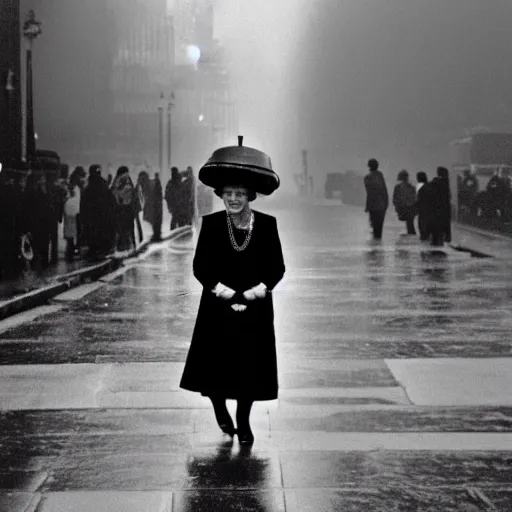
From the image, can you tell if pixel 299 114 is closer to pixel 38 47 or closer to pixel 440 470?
pixel 38 47

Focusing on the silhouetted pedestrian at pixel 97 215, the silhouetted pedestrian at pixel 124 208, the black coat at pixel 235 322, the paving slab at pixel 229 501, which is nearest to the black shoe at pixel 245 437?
the black coat at pixel 235 322

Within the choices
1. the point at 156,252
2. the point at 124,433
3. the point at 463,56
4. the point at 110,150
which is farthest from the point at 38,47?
the point at 124,433

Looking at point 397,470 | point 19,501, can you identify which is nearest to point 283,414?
point 397,470

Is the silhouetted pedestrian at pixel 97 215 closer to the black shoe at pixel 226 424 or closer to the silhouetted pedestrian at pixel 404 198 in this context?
the silhouetted pedestrian at pixel 404 198

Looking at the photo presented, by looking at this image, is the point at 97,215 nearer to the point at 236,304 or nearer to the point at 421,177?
the point at 421,177

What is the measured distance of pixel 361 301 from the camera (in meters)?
15.9

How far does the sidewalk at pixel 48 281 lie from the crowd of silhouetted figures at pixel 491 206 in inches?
532

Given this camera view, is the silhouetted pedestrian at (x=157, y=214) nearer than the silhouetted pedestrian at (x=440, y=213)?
No

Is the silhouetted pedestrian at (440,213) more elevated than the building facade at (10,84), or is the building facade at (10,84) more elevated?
the building facade at (10,84)

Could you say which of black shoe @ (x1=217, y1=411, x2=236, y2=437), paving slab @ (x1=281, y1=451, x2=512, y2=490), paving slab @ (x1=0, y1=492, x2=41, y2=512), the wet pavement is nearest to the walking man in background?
the wet pavement

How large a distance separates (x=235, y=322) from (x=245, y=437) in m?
0.68

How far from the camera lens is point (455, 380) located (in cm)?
931

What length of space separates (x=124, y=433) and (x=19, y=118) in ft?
79.5

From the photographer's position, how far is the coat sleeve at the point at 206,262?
6883mm
